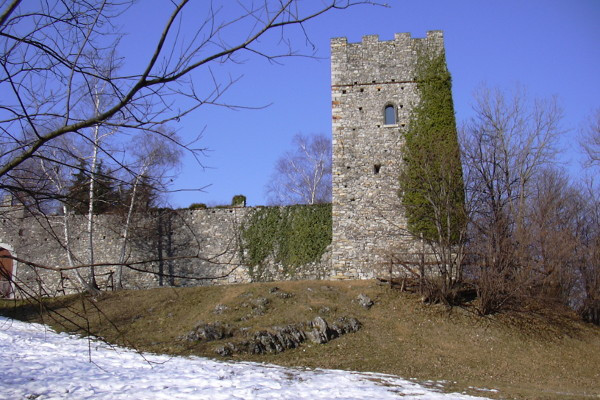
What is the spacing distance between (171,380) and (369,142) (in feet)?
34.2

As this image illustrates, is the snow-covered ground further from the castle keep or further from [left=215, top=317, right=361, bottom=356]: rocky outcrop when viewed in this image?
the castle keep

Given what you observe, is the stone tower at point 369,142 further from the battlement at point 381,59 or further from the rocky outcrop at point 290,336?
the rocky outcrop at point 290,336

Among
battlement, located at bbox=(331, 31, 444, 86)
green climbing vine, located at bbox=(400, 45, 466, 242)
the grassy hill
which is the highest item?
battlement, located at bbox=(331, 31, 444, 86)

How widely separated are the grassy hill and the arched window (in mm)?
5248

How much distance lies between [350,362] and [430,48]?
10809 mm

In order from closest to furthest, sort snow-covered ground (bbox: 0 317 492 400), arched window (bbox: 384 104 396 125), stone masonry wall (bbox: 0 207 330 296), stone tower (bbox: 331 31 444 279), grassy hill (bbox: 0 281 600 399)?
1. snow-covered ground (bbox: 0 317 492 400)
2. grassy hill (bbox: 0 281 600 399)
3. stone tower (bbox: 331 31 444 279)
4. arched window (bbox: 384 104 396 125)
5. stone masonry wall (bbox: 0 207 330 296)

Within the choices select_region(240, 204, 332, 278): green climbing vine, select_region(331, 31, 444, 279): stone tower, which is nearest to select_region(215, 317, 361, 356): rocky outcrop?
select_region(331, 31, 444, 279): stone tower

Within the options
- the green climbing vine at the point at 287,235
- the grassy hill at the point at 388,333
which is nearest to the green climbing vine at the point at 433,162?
the grassy hill at the point at 388,333

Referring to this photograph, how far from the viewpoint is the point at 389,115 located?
1647 centimetres

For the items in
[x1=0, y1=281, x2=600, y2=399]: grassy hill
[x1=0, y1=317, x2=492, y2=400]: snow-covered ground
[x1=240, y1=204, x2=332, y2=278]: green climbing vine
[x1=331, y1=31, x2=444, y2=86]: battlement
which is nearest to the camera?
[x1=0, y1=317, x2=492, y2=400]: snow-covered ground

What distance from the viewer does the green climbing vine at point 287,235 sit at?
17.3 metres

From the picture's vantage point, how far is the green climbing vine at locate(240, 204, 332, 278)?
56.9 feet

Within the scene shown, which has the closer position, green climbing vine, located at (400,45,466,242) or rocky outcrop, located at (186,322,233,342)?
rocky outcrop, located at (186,322,233,342)

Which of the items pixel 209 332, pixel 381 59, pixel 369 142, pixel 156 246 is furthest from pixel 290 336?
pixel 381 59
